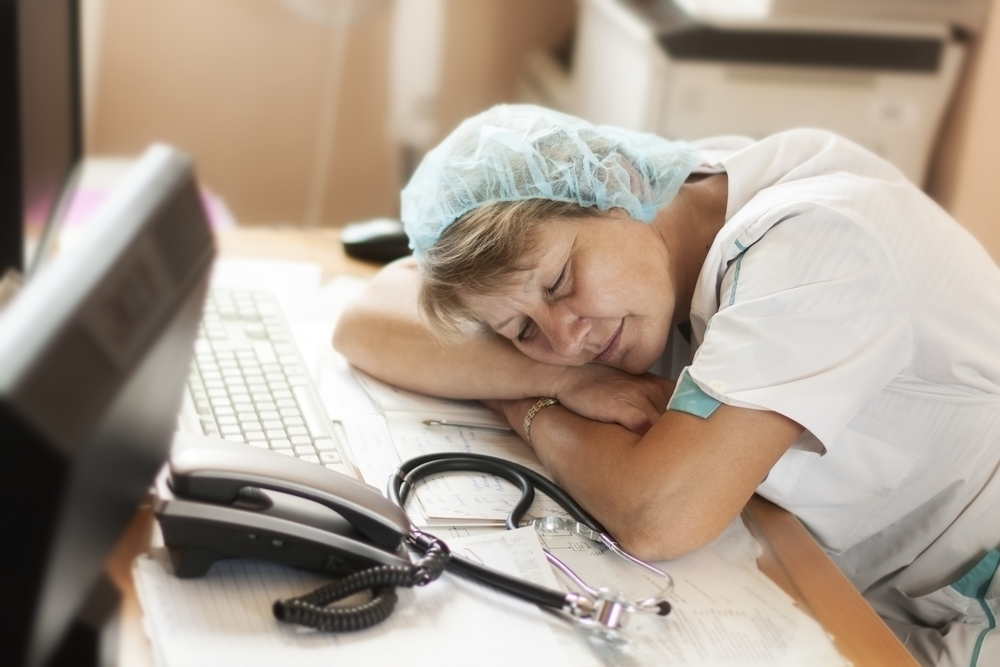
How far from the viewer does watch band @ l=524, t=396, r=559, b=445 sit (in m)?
1.24

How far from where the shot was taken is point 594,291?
115cm

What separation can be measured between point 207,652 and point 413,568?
18cm

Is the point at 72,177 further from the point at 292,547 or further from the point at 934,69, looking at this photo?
the point at 934,69

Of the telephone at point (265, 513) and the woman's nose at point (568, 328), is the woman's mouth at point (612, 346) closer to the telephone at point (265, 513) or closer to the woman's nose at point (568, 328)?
the woman's nose at point (568, 328)

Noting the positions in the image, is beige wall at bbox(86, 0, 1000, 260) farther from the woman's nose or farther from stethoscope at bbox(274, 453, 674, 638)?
stethoscope at bbox(274, 453, 674, 638)

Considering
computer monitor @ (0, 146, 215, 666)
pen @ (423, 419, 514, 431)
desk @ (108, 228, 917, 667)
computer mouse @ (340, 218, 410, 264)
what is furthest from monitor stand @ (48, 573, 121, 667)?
computer mouse @ (340, 218, 410, 264)

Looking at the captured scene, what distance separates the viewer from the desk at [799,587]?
2.73 feet

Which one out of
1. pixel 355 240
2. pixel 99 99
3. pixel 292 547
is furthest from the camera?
pixel 99 99

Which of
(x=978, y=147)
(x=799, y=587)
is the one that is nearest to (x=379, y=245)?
(x=799, y=587)

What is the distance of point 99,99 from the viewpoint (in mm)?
2674

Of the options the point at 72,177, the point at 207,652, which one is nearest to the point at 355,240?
the point at 72,177

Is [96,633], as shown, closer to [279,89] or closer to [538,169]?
[538,169]

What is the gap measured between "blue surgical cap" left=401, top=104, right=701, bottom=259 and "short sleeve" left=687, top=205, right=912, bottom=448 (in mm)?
175

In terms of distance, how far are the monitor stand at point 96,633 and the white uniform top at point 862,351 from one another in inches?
22.8
